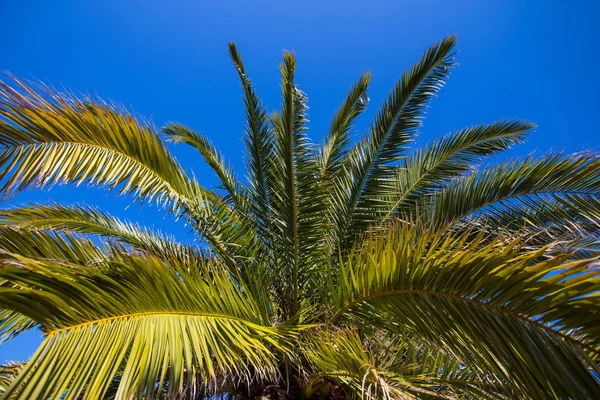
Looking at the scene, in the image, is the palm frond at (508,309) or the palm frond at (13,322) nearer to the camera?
the palm frond at (508,309)

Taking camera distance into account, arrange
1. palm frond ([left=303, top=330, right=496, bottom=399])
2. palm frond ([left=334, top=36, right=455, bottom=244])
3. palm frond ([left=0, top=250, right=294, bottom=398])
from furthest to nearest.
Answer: palm frond ([left=334, top=36, right=455, bottom=244]), palm frond ([left=303, top=330, right=496, bottom=399]), palm frond ([left=0, top=250, right=294, bottom=398])

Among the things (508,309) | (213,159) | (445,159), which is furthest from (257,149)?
(508,309)

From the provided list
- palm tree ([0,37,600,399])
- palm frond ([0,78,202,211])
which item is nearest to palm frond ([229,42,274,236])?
palm tree ([0,37,600,399])

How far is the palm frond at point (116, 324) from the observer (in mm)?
1749

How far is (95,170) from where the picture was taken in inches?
112

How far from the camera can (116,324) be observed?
2.04m

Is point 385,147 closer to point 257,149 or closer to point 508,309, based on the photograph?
point 257,149

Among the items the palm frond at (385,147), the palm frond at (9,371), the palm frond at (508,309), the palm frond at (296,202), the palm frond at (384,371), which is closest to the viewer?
the palm frond at (508,309)

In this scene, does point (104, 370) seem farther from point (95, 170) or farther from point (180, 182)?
point (180, 182)

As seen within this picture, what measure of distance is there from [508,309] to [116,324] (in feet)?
6.33

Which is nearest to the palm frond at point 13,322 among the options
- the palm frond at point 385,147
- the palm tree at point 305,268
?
the palm tree at point 305,268

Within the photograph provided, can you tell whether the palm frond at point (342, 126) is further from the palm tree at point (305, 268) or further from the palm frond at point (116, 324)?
the palm frond at point (116, 324)

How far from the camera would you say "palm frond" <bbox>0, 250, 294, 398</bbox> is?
175 cm

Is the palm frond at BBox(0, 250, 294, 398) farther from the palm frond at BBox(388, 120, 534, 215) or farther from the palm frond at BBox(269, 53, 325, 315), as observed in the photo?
the palm frond at BBox(388, 120, 534, 215)
